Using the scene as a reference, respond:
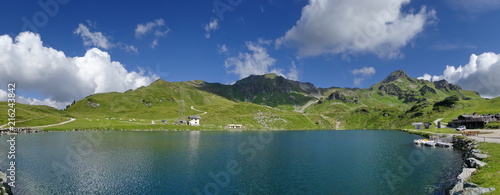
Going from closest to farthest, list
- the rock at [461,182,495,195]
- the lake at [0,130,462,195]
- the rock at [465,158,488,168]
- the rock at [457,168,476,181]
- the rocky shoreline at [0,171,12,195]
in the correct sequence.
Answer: the rock at [461,182,495,195] → the rock at [457,168,476,181] → the rocky shoreline at [0,171,12,195] → the rock at [465,158,488,168] → the lake at [0,130,462,195]

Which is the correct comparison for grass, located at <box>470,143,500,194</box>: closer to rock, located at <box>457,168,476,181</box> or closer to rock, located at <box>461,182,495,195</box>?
rock, located at <box>461,182,495,195</box>

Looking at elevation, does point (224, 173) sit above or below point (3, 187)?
below

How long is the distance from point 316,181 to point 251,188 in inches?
471

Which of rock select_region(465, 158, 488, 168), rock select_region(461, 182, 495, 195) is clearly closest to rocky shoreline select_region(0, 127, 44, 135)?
rock select_region(461, 182, 495, 195)

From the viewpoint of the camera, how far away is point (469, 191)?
1076 inches

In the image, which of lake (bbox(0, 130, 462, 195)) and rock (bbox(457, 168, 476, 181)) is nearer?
rock (bbox(457, 168, 476, 181))

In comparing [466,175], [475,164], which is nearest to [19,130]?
[466,175]

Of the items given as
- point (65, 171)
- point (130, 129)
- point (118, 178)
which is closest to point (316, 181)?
point (118, 178)

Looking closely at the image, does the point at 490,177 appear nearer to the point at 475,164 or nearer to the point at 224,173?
the point at 475,164

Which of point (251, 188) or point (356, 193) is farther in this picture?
point (251, 188)

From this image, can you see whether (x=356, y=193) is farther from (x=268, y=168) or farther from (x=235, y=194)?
(x=268, y=168)

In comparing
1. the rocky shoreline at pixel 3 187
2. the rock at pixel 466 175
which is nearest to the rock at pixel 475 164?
the rock at pixel 466 175

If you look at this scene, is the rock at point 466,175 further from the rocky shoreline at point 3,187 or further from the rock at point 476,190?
the rocky shoreline at point 3,187

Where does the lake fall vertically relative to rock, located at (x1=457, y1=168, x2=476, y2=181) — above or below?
below
